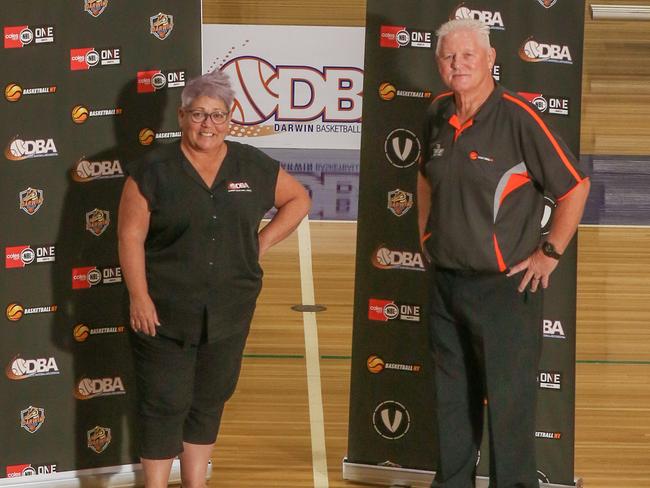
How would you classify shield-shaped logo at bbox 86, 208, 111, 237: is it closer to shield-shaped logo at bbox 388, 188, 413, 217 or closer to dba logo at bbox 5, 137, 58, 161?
dba logo at bbox 5, 137, 58, 161

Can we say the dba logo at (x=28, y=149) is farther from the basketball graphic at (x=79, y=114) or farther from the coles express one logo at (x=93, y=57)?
the coles express one logo at (x=93, y=57)

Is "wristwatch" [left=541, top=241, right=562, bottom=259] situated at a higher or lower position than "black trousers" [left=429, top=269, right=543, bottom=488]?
higher

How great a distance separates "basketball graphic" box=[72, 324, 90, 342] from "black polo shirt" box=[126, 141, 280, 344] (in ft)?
3.00

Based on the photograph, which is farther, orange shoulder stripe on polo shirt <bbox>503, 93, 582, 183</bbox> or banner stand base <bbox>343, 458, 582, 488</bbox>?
banner stand base <bbox>343, 458, 582, 488</bbox>

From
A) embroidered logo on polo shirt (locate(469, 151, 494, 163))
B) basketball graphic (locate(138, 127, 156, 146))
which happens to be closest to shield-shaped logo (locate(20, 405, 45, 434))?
basketball graphic (locate(138, 127, 156, 146))

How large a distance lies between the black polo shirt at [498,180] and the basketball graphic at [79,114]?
5.57ft

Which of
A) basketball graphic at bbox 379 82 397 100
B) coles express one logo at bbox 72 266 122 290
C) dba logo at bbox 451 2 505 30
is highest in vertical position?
dba logo at bbox 451 2 505 30

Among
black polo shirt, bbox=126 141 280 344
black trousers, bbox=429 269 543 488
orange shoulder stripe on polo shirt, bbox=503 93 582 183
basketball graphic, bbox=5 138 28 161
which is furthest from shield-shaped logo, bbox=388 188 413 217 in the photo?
basketball graphic, bbox=5 138 28 161

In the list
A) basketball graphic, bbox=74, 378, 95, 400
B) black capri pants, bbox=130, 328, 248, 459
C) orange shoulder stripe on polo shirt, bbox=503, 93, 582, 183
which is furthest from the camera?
basketball graphic, bbox=74, 378, 95, 400

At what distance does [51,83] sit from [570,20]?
2.31m

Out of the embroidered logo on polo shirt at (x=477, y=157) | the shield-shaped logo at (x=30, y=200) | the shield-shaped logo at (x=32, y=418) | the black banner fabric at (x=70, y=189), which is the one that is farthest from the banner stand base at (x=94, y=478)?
the embroidered logo on polo shirt at (x=477, y=157)

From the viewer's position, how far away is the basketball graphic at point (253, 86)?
10125 millimetres

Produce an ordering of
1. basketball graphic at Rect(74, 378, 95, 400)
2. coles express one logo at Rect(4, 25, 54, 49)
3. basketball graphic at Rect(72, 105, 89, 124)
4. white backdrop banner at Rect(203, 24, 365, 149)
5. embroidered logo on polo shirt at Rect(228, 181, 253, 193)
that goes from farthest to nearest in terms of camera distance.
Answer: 1. white backdrop banner at Rect(203, 24, 365, 149)
2. basketball graphic at Rect(74, 378, 95, 400)
3. basketball graphic at Rect(72, 105, 89, 124)
4. coles express one logo at Rect(4, 25, 54, 49)
5. embroidered logo on polo shirt at Rect(228, 181, 253, 193)

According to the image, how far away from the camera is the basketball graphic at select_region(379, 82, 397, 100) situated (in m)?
5.54
